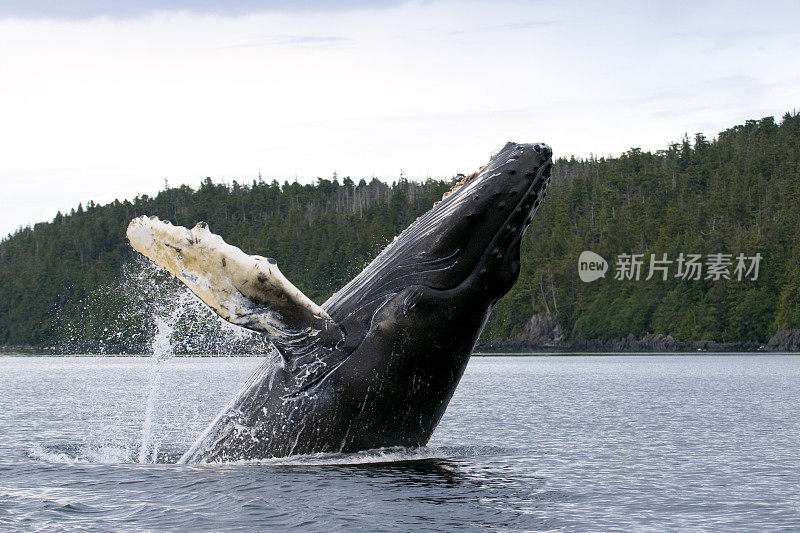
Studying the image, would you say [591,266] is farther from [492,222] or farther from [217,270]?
[217,270]

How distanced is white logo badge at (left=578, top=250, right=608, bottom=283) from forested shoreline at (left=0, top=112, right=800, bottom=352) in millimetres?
1407

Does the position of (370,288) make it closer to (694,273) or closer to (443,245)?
(443,245)

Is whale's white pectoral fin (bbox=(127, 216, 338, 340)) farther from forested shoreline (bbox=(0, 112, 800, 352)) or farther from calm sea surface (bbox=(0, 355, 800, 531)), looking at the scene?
forested shoreline (bbox=(0, 112, 800, 352))

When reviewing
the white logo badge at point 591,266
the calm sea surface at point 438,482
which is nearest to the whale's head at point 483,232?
the calm sea surface at point 438,482

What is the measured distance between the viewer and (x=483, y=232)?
9.23 meters

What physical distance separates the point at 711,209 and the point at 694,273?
2243cm

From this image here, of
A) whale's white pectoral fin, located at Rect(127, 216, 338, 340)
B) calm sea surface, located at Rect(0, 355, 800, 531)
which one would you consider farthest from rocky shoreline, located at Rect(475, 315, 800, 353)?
whale's white pectoral fin, located at Rect(127, 216, 338, 340)

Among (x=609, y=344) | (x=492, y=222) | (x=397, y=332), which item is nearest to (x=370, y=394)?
(x=397, y=332)

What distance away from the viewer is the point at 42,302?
558 ft

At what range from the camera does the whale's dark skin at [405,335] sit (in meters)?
9.28

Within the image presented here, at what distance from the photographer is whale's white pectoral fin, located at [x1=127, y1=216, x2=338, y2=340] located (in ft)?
28.0

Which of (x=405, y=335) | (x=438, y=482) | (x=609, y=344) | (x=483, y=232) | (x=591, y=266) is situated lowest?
(x=438, y=482)

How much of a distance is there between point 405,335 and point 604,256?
147 meters

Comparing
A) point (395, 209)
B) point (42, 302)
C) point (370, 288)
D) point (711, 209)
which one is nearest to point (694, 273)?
point (711, 209)
